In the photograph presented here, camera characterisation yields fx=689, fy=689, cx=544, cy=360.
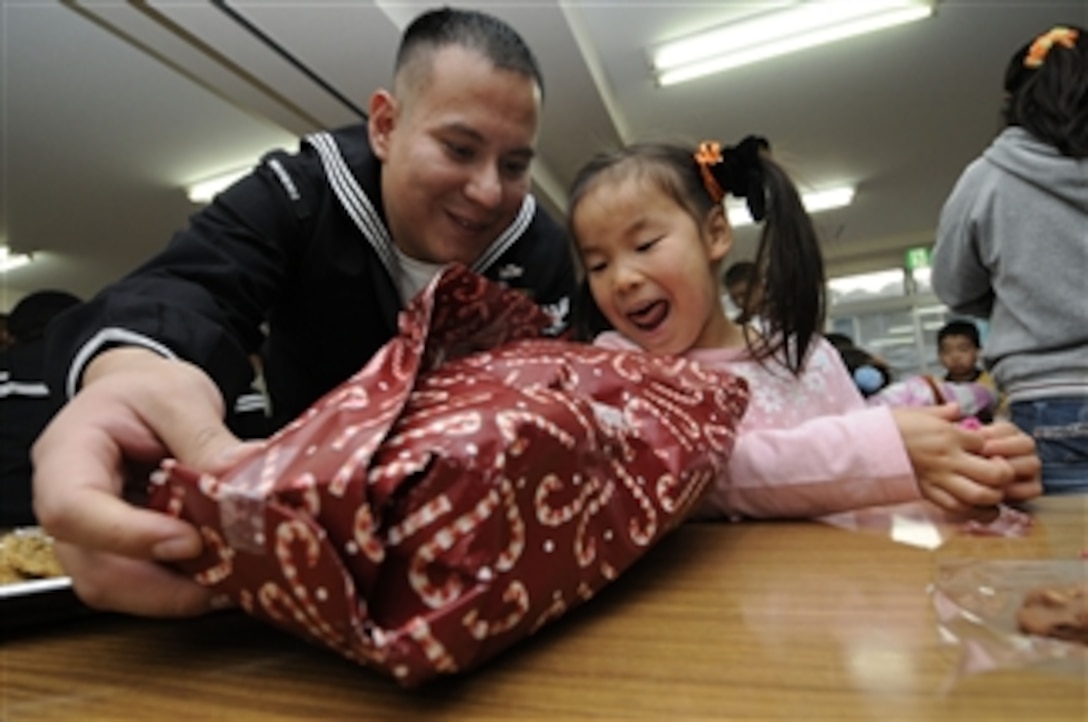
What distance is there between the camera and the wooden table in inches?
9.4

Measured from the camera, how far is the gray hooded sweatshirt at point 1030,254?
1080mm

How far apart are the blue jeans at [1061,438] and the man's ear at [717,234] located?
61 cm

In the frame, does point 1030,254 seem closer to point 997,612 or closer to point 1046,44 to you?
point 1046,44

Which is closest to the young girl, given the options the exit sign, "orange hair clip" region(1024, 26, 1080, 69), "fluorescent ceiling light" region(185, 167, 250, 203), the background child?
"orange hair clip" region(1024, 26, 1080, 69)

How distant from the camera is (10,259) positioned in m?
5.24

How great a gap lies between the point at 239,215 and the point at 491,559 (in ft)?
2.16

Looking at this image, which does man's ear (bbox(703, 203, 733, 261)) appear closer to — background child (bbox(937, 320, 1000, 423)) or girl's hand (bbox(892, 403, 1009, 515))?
girl's hand (bbox(892, 403, 1009, 515))

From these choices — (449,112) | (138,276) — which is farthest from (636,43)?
(138,276)

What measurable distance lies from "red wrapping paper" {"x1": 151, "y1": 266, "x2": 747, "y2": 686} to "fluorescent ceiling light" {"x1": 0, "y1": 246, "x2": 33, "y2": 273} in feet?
19.9

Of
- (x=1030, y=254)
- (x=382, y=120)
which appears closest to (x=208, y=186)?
(x=382, y=120)

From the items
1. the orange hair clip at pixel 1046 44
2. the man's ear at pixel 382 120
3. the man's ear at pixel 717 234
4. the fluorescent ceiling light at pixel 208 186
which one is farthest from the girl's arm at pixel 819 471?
the fluorescent ceiling light at pixel 208 186

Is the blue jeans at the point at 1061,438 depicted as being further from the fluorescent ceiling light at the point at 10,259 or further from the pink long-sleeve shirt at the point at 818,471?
the fluorescent ceiling light at the point at 10,259

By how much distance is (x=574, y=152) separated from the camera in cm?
377

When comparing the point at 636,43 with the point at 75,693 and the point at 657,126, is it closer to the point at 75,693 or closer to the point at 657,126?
the point at 657,126
